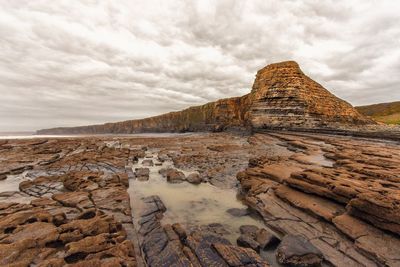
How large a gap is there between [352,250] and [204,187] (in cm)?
820

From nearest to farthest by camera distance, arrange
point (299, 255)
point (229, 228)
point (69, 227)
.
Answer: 1. point (299, 255)
2. point (69, 227)
3. point (229, 228)

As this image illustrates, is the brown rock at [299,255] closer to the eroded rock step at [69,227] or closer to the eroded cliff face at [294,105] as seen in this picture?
the eroded rock step at [69,227]

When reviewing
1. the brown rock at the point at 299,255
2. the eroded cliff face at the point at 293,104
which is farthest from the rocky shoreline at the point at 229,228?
the eroded cliff face at the point at 293,104

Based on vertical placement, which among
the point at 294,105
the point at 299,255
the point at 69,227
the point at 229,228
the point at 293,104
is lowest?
the point at 229,228

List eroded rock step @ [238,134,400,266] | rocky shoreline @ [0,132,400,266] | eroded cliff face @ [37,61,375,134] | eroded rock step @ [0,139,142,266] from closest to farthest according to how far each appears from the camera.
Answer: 1. eroded rock step @ [0,139,142,266]
2. rocky shoreline @ [0,132,400,266]
3. eroded rock step @ [238,134,400,266]
4. eroded cliff face @ [37,61,375,134]

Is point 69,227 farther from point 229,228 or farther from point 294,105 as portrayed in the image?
point 294,105

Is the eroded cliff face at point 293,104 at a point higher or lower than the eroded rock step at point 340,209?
higher

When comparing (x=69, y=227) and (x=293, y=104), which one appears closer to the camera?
(x=69, y=227)

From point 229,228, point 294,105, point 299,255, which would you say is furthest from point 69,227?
point 294,105

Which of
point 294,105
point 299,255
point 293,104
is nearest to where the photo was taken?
point 299,255

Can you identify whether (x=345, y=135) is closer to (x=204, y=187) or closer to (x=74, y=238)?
(x=204, y=187)

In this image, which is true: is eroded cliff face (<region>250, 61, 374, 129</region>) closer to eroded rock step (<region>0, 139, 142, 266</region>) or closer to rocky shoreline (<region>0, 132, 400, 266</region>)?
rocky shoreline (<region>0, 132, 400, 266</region>)

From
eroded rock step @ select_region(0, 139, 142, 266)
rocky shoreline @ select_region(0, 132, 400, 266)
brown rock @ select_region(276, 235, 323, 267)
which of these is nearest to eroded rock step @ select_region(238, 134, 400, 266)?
rocky shoreline @ select_region(0, 132, 400, 266)

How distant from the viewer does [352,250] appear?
6.01m
